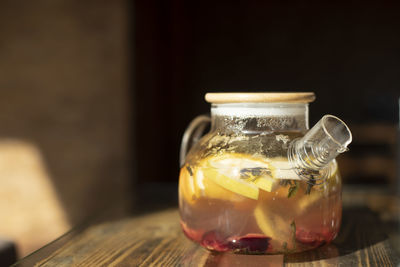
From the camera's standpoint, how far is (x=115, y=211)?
91 cm

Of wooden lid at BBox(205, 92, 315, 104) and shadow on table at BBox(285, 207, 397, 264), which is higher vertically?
wooden lid at BBox(205, 92, 315, 104)

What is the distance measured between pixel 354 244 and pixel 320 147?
0.21 meters

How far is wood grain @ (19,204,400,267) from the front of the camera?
1.93 feet

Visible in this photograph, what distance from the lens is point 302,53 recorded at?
15.1ft

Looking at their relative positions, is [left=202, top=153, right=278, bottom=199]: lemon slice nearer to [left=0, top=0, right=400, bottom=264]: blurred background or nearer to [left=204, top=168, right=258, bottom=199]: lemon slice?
[left=204, top=168, right=258, bottom=199]: lemon slice

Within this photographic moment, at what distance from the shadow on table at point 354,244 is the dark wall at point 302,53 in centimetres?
362

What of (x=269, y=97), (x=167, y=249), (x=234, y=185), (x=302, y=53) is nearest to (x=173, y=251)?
(x=167, y=249)

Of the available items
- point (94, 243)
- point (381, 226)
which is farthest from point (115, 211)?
point (381, 226)

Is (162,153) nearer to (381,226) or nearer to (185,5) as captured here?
(185,5)

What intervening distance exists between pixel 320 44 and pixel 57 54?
2.79 meters

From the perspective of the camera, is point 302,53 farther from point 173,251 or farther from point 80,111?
point 173,251

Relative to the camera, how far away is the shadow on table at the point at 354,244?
1.98 ft

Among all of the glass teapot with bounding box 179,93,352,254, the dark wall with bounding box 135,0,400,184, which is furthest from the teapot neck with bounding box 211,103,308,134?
the dark wall with bounding box 135,0,400,184

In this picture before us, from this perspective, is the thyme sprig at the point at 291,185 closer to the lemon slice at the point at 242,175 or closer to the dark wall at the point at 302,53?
the lemon slice at the point at 242,175
